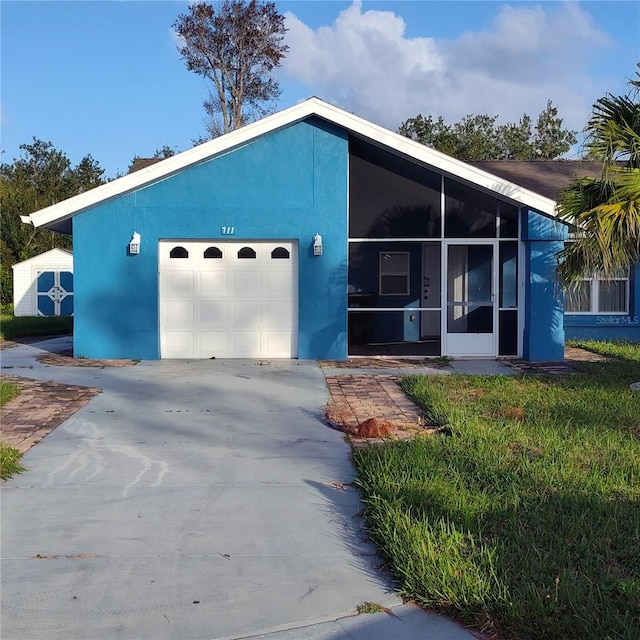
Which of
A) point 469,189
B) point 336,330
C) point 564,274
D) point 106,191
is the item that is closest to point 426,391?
point 564,274

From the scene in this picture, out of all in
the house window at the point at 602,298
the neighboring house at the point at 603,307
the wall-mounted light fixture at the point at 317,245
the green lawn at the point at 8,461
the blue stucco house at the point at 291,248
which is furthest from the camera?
the house window at the point at 602,298

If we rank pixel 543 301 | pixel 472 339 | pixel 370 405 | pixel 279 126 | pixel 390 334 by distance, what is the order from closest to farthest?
pixel 370 405 → pixel 279 126 → pixel 543 301 → pixel 472 339 → pixel 390 334

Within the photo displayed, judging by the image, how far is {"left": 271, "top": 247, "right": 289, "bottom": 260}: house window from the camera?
48.5 ft

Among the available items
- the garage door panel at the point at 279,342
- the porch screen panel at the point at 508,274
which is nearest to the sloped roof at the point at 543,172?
the porch screen panel at the point at 508,274

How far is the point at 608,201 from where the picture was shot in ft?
33.8

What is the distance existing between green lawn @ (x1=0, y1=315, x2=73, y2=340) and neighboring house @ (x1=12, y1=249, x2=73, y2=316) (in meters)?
3.30

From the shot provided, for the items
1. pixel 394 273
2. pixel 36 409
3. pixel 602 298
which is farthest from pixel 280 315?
pixel 602 298

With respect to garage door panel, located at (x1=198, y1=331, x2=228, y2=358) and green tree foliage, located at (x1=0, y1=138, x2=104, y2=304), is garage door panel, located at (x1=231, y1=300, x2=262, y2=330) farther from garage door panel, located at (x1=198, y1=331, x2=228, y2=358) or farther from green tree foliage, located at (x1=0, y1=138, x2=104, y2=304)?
green tree foliage, located at (x1=0, y1=138, x2=104, y2=304)

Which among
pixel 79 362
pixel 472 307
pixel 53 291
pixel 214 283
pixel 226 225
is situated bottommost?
pixel 79 362

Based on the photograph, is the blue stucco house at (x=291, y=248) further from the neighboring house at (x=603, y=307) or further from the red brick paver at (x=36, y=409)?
the red brick paver at (x=36, y=409)

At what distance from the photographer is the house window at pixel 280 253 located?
14797mm

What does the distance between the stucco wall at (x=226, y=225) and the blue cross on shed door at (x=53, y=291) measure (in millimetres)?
14389

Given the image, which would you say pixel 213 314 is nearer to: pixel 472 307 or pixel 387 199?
pixel 387 199

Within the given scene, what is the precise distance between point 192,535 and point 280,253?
32.1ft
